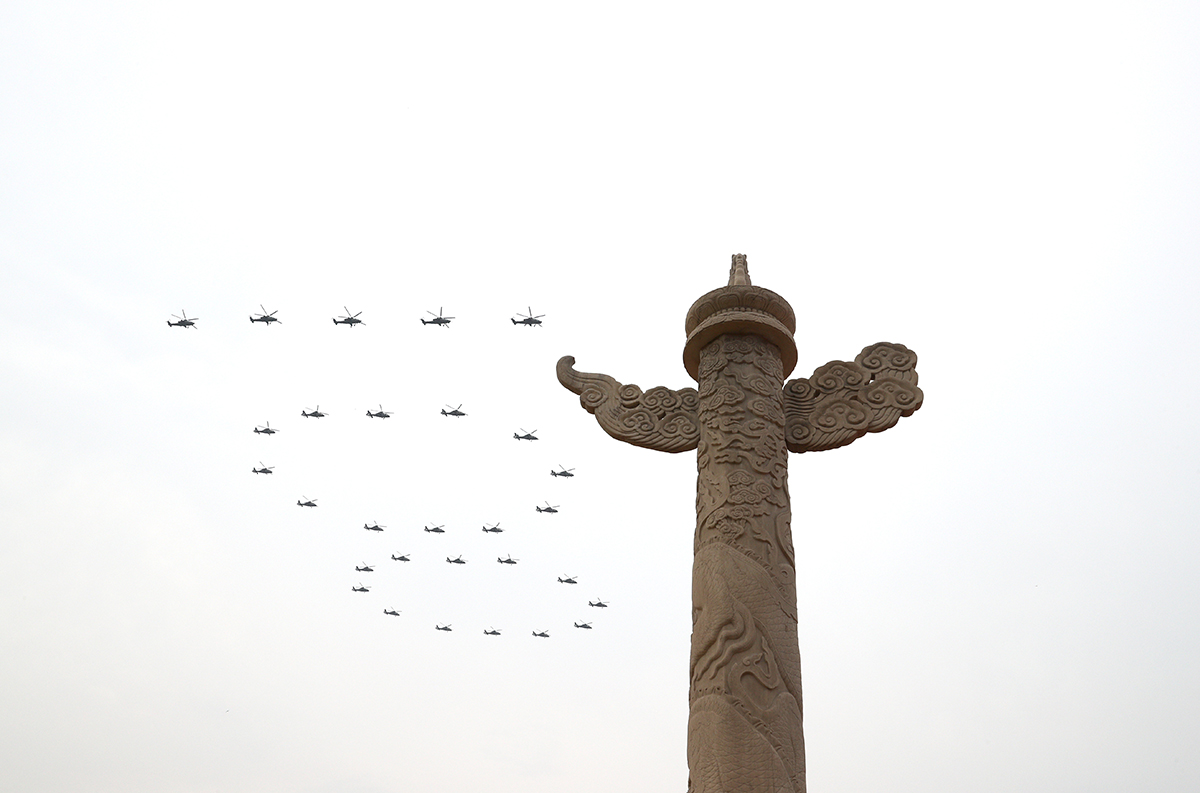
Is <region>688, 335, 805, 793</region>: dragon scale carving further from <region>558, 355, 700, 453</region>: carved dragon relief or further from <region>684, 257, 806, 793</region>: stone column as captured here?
<region>558, 355, 700, 453</region>: carved dragon relief

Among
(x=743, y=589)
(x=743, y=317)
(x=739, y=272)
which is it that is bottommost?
(x=743, y=589)

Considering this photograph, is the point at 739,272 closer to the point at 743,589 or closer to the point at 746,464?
the point at 746,464

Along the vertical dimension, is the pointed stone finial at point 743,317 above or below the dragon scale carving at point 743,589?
above

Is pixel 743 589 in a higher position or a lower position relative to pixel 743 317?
lower

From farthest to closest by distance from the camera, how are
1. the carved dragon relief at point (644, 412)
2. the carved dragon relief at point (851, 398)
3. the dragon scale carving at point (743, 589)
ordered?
1. the carved dragon relief at point (644, 412)
2. the carved dragon relief at point (851, 398)
3. the dragon scale carving at point (743, 589)

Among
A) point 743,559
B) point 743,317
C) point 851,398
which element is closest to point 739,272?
point 743,317

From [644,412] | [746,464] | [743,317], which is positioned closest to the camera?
[746,464]

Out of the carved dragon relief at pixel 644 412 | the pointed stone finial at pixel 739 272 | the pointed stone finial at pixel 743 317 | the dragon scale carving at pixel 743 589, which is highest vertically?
the pointed stone finial at pixel 739 272

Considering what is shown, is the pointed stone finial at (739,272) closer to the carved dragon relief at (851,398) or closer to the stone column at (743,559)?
the stone column at (743,559)

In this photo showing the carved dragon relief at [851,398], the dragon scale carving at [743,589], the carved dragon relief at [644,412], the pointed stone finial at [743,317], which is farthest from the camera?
the carved dragon relief at [644,412]

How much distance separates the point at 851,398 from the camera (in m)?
5.70

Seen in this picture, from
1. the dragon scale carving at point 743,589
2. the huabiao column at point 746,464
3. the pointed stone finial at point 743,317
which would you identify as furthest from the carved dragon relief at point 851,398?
the pointed stone finial at point 743,317

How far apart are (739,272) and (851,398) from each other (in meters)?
1.19

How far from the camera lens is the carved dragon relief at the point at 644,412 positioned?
19.3 ft
